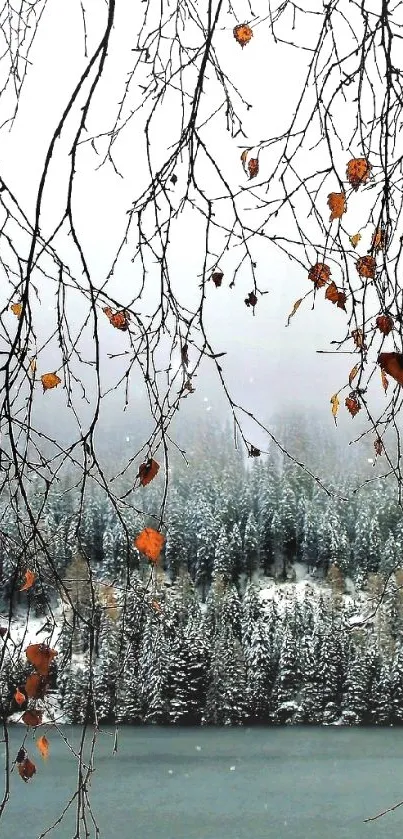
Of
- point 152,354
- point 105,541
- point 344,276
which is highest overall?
point 105,541

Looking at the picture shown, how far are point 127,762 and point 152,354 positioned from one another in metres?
27.5

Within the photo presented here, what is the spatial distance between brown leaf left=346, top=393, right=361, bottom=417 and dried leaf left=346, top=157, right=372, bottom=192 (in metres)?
0.35

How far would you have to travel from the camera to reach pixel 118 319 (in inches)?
49.9

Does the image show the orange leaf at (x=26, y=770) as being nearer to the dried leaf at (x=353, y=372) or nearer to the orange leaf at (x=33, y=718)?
the orange leaf at (x=33, y=718)

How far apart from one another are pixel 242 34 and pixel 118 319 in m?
0.54

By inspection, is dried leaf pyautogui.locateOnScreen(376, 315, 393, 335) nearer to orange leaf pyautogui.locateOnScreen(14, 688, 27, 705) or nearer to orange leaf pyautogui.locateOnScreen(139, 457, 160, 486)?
orange leaf pyautogui.locateOnScreen(139, 457, 160, 486)

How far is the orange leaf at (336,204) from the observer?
1208 mm

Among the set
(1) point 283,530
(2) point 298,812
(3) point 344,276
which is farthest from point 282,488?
(3) point 344,276

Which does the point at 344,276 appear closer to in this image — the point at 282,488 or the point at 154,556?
the point at 154,556

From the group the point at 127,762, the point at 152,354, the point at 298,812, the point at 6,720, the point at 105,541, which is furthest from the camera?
the point at 105,541

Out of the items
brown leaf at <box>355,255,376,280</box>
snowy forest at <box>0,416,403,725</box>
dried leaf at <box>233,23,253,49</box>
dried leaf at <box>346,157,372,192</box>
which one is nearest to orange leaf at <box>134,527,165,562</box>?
brown leaf at <box>355,255,376,280</box>

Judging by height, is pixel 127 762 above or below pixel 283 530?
below

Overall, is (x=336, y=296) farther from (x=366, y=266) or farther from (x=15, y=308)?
(x=15, y=308)

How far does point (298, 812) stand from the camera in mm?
20188
